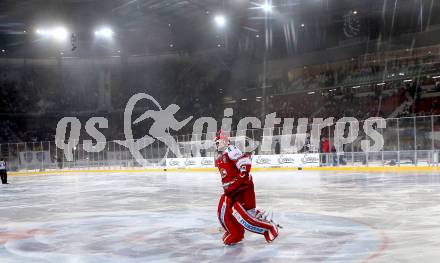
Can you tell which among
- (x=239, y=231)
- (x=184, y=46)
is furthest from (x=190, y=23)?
(x=239, y=231)

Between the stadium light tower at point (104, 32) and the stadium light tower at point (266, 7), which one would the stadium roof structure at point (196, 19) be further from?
the stadium light tower at point (104, 32)

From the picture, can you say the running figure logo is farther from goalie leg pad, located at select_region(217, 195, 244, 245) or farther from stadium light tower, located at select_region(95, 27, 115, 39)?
goalie leg pad, located at select_region(217, 195, 244, 245)

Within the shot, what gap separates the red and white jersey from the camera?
5.96 meters

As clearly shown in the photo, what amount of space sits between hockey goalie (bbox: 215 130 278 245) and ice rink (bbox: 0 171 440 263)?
208 mm

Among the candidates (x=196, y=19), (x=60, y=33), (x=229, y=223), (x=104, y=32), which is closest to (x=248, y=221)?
(x=229, y=223)

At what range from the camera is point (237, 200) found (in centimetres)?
613

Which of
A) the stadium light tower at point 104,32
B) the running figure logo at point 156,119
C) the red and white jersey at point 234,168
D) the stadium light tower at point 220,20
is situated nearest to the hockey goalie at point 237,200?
the red and white jersey at point 234,168

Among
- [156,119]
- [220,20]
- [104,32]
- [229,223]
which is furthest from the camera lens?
[156,119]

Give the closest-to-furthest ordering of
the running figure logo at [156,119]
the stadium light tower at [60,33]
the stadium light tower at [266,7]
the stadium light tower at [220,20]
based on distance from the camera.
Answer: the stadium light tower at [266,7] < the stadium light tower at [220,20] < the stadium light tower at [60,33] < the running figure logo at [156,119]

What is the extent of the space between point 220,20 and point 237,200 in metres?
28.9

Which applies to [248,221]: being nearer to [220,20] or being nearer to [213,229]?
[213,229]

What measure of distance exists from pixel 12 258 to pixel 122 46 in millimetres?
38150

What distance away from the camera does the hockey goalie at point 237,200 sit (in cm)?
602

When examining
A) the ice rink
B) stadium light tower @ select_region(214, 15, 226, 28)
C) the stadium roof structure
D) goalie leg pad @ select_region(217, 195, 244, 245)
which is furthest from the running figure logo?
goalie leg pad @ select_region(217, 195, 244, 245)
